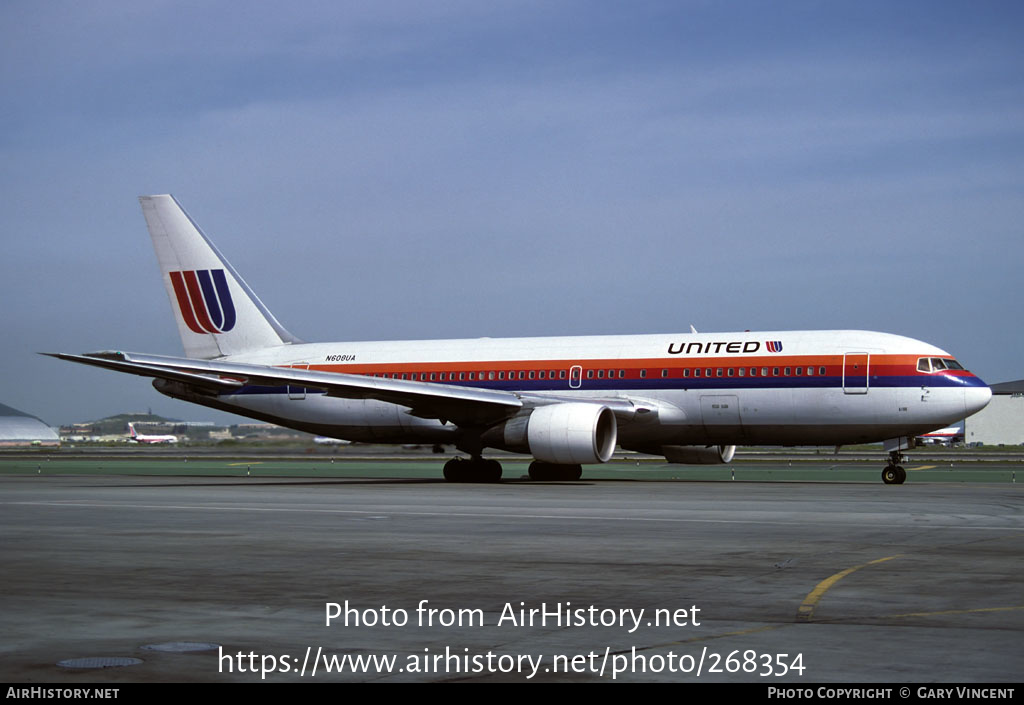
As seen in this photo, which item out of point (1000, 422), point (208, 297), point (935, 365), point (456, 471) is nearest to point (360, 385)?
point (456, 471)

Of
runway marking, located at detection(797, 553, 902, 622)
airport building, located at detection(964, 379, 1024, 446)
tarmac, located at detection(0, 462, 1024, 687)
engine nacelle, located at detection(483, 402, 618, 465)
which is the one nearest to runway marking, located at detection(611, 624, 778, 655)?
tarmac, located at detection(0, 462, 1024, 687)

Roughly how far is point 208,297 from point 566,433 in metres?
15.1

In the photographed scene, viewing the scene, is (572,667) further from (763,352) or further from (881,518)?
(763,352)

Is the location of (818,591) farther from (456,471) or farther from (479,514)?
(456,471)

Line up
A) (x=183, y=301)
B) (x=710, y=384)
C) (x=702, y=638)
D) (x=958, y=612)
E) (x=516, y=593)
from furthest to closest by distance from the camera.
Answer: (x=183, y=301)
(x=710, y=384)
(x=516, y=593)
(x=958, y=612)
(x=702, y=638)

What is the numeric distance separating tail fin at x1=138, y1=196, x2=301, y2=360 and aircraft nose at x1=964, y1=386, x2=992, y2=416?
72.0ft

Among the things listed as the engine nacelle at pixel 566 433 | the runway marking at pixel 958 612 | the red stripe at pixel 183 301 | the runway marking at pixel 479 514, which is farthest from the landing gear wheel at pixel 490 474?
the runway marking at pixel 958 612

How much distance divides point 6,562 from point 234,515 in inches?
283

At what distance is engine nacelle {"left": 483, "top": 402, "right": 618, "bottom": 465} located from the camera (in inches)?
1182

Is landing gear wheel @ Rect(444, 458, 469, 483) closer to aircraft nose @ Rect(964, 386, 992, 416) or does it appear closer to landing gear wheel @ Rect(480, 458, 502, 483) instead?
landing gear wheel @ Rect(480, 458, 502, 483)

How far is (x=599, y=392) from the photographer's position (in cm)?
3338

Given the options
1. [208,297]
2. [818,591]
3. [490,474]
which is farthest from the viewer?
[208,297]

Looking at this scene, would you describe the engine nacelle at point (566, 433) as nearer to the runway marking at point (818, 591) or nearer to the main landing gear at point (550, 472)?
the main landing gear at point (550, 472)

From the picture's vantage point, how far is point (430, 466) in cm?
4578
